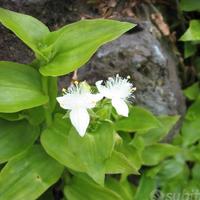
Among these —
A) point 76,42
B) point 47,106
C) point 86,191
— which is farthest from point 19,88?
point 86,191

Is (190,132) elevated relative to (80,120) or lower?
lower

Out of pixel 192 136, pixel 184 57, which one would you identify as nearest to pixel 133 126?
pixel 192 136

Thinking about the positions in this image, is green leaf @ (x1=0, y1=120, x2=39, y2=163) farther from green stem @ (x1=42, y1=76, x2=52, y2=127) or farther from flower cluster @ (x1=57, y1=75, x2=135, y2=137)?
flower cluster @ (x1=57, y1=75, x2=135, y2=137)

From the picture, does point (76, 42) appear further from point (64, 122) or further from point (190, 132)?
point (190, 132)

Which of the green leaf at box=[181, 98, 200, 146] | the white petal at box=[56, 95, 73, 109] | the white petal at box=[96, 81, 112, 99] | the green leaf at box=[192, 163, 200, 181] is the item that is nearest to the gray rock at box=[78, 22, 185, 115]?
the green leaf at box=[181, 98, 200, 146]

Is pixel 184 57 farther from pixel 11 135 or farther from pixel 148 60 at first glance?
pixel 11 135

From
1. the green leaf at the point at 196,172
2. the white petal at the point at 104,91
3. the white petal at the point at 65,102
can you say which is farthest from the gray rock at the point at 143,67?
the white petal at the point at 65,102
